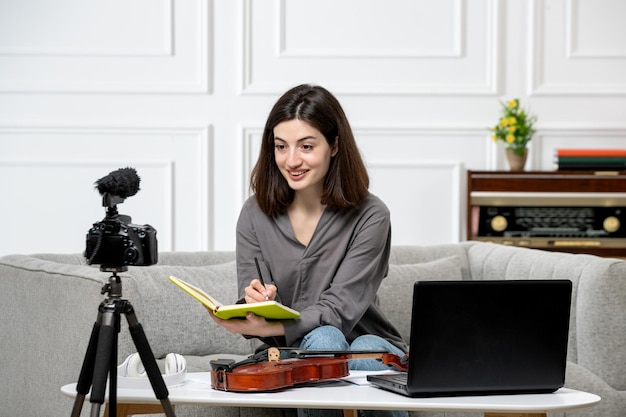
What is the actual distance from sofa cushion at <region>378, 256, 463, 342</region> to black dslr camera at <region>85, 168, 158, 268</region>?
1.55m

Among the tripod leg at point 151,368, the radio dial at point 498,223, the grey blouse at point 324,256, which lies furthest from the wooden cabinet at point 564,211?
the tripod leg at point 151,368

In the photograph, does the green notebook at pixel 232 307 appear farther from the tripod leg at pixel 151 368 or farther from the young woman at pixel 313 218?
the young woman at pixel 313 218

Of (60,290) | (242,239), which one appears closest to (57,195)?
(60,290)

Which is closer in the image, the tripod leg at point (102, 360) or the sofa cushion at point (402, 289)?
the tripod leg at point (102, 360)

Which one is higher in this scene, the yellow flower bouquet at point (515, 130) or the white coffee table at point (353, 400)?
the yellow flower bouquet at point (515, 130)

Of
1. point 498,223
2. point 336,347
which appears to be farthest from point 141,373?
point 498,223

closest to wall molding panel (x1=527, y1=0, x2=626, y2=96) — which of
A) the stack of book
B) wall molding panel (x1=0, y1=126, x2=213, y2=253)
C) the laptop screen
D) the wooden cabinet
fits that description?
the stack of book

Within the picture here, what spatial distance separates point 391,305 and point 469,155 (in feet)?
4.82

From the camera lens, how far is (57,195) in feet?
14.7

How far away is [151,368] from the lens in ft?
5.74

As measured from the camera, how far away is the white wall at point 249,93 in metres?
4.49

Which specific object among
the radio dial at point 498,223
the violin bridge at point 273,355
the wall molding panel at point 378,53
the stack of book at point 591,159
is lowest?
the violin bridge at point 273,355

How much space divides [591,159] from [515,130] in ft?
1.14

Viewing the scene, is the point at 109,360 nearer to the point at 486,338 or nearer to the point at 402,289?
the point at 486,338
